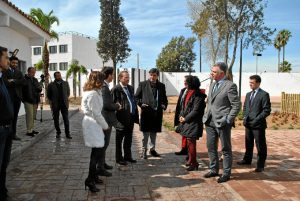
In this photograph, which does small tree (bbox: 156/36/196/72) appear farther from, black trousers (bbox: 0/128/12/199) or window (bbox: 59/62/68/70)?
black trousers (bbox: 0/128/12/199)

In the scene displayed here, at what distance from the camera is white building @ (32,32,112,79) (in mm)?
52031

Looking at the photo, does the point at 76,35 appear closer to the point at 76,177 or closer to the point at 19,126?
the point at 19,126

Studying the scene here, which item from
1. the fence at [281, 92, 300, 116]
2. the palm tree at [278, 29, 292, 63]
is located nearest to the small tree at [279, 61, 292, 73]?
the palm tree at [278, 29, 292, 63]

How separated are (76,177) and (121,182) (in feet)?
2.68

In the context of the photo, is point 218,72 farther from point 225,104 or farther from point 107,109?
point 107,109

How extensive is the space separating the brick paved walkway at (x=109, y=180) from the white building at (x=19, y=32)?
13.1 ft

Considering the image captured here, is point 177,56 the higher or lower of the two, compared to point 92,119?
higher

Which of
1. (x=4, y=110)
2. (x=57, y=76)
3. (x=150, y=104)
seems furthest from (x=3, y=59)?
(x=57, y=76)

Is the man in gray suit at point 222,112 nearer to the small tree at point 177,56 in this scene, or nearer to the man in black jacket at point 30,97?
the man in black jacket at point 30,97

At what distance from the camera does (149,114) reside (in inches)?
302

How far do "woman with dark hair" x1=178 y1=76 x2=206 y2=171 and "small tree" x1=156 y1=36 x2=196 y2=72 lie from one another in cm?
6031

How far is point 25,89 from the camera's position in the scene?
354 inches

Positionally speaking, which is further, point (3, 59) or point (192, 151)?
point (192, 151)

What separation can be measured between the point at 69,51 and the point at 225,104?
48275mm
